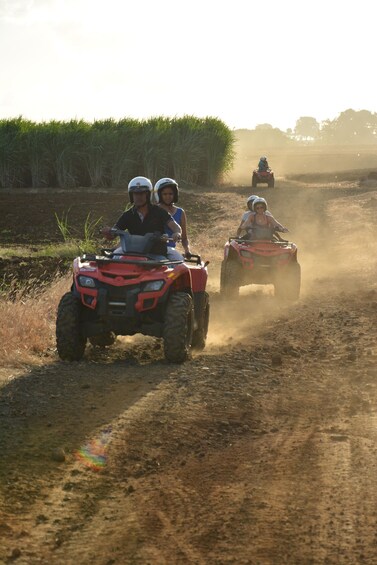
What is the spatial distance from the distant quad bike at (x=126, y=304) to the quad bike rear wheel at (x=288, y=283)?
5173mm

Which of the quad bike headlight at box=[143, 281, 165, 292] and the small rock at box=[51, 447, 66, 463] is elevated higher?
the quad bike headlight at box=[143, 281, 165, 292]

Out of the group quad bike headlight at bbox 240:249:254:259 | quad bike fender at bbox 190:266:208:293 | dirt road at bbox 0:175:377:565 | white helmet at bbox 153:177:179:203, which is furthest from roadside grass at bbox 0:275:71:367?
quad bike headlight at bbox 240:249:254:259

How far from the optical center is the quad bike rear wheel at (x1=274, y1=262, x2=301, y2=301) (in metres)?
14.8

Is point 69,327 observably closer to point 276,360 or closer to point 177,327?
point 177,327

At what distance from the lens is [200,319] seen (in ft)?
35.4

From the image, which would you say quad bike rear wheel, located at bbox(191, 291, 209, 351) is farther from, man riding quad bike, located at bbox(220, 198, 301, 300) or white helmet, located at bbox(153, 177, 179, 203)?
man riding quad bike, located at bbox(220, 198, 301, 300)

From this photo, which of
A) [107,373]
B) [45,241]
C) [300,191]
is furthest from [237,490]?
[300,191]

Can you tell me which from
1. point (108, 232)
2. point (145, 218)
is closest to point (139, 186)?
point (145, 218)

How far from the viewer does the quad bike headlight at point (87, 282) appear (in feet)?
30.8

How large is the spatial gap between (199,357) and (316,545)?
5.46 meters

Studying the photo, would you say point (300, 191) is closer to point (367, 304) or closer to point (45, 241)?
point (45, 241)

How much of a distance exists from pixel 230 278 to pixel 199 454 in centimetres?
843

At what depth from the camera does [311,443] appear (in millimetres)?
6730

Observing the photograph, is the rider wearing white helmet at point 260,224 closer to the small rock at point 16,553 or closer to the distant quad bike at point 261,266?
the distant quad bike at point 261,266
